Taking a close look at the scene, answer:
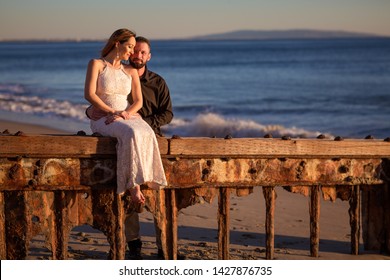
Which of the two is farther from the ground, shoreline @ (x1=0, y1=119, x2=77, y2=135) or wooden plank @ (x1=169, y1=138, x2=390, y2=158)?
wooden plank @ (x1=169, y1=138, x2=390, y2=158)

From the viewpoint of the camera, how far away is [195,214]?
7488 millimetres

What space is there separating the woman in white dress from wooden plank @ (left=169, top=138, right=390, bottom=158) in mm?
246

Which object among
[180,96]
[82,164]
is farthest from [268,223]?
[180,96]

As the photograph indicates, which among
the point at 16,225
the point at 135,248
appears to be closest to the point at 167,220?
the point at 135,248

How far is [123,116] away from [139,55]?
2.05 feet

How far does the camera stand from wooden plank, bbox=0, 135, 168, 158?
5148 millimetres

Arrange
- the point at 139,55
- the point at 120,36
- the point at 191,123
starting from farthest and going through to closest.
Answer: the point at 191,123 < the point at 139,55 < the point at 120,36

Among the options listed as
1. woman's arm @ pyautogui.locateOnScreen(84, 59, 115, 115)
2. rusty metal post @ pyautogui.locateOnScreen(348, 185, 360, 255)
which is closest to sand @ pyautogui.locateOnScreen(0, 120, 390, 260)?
rusty metal post @ pyautogui.locateOnScreen(348, 185, 360, 255)

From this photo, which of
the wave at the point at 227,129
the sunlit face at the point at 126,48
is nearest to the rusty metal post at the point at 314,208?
the sunlit face at the point at 126,48

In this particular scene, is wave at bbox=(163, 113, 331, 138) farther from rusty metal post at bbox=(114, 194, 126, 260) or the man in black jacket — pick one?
rusty metal post at bbox=(114, 194, 126, 260)

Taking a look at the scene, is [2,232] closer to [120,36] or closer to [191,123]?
[120,36]

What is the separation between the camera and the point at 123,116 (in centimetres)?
527

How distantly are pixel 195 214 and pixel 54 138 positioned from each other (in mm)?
2645

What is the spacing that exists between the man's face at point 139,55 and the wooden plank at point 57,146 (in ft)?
2.52
